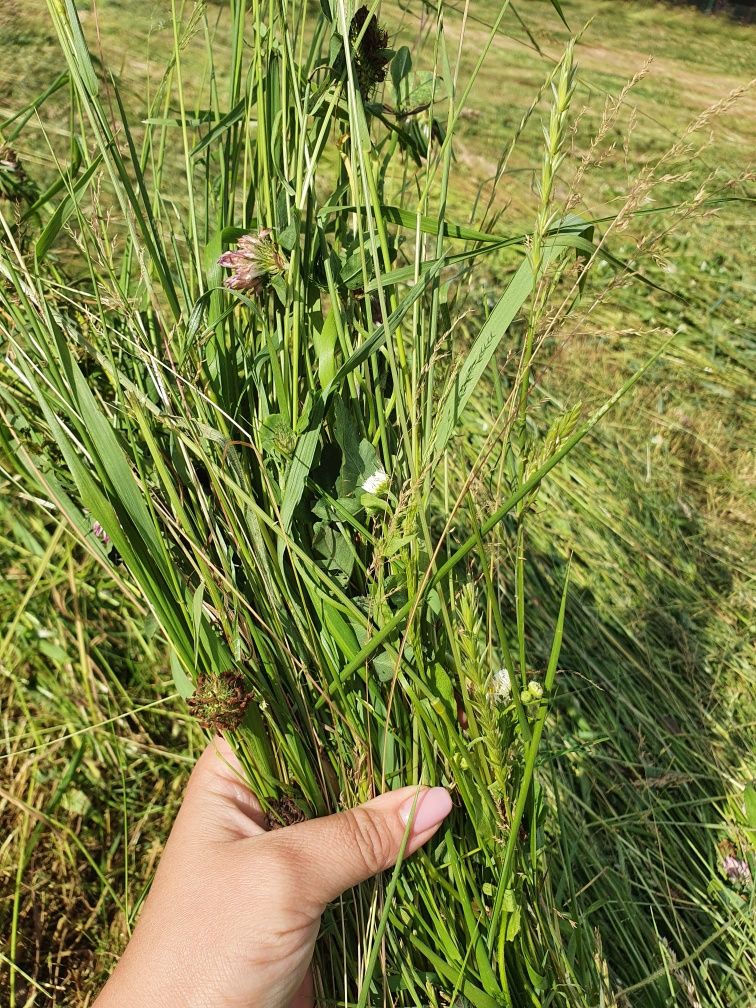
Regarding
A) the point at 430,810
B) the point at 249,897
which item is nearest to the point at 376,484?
the point at 430,810

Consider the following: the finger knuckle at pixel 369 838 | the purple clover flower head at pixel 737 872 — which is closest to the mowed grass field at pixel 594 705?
the purple clover flower head at pixel 737 872

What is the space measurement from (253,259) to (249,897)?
2.29 feet

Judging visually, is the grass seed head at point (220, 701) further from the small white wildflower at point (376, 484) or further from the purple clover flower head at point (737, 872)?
the purple clover flower head at point (737, 872)

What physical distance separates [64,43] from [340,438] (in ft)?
1.48

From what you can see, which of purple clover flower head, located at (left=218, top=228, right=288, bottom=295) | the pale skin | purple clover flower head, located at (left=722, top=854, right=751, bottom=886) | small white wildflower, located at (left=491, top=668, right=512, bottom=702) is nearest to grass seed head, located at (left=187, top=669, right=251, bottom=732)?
the pale skin

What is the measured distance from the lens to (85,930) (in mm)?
1422

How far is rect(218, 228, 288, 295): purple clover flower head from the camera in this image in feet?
2.44

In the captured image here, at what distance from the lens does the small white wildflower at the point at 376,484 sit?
771mm

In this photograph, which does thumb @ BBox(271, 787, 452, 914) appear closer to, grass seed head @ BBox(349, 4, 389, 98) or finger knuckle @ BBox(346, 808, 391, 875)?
finger knuckle @ BBox(346, 808, 391, 875)

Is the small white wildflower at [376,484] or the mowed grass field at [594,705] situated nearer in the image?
the small white wildflower at [376,484]

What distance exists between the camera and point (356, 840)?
2.77 ft

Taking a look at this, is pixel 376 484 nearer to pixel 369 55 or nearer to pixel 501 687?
pixel 501 687

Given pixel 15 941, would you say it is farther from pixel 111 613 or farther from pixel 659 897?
pixel 659 897

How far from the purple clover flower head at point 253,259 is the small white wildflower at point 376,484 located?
22cm
